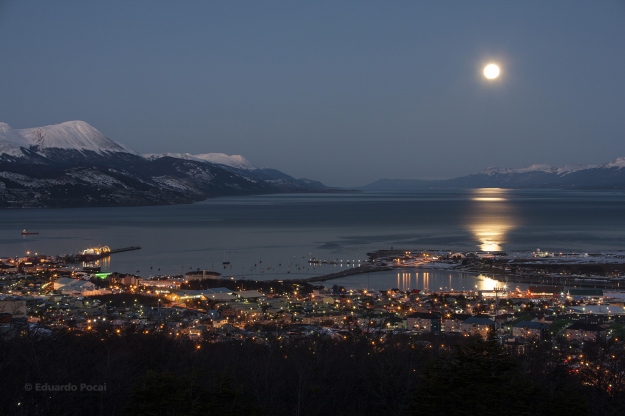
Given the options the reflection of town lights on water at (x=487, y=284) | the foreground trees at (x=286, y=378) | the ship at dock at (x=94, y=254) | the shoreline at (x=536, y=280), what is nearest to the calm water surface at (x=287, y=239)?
the reflection of town lights on water at (x=487, y=284)

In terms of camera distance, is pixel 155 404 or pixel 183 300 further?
pixel 183 300

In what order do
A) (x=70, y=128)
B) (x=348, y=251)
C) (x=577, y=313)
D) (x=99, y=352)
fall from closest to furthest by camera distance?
(x=99, y=352) < (x=577, y=313) < (x=348, y=251) < (x=70, y=128)

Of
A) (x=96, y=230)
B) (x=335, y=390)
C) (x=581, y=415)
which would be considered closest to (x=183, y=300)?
(x=335, y=390)

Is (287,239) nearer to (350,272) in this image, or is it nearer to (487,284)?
(350,272)

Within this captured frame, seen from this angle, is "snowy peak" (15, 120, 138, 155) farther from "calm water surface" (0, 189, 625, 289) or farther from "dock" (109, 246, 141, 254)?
"dock" (109, 246, 141, 254)

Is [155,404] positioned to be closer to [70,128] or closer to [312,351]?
[312,351]

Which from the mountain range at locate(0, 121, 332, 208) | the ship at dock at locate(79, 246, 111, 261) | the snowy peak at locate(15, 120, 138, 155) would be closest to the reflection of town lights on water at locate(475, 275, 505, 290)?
the ship at dock at locate(79, 246, 111, 261)

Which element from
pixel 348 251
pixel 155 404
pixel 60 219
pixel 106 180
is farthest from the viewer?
pixel 106 180

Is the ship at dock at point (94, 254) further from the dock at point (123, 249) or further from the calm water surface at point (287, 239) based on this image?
the calm water surface at point (287, 239)
